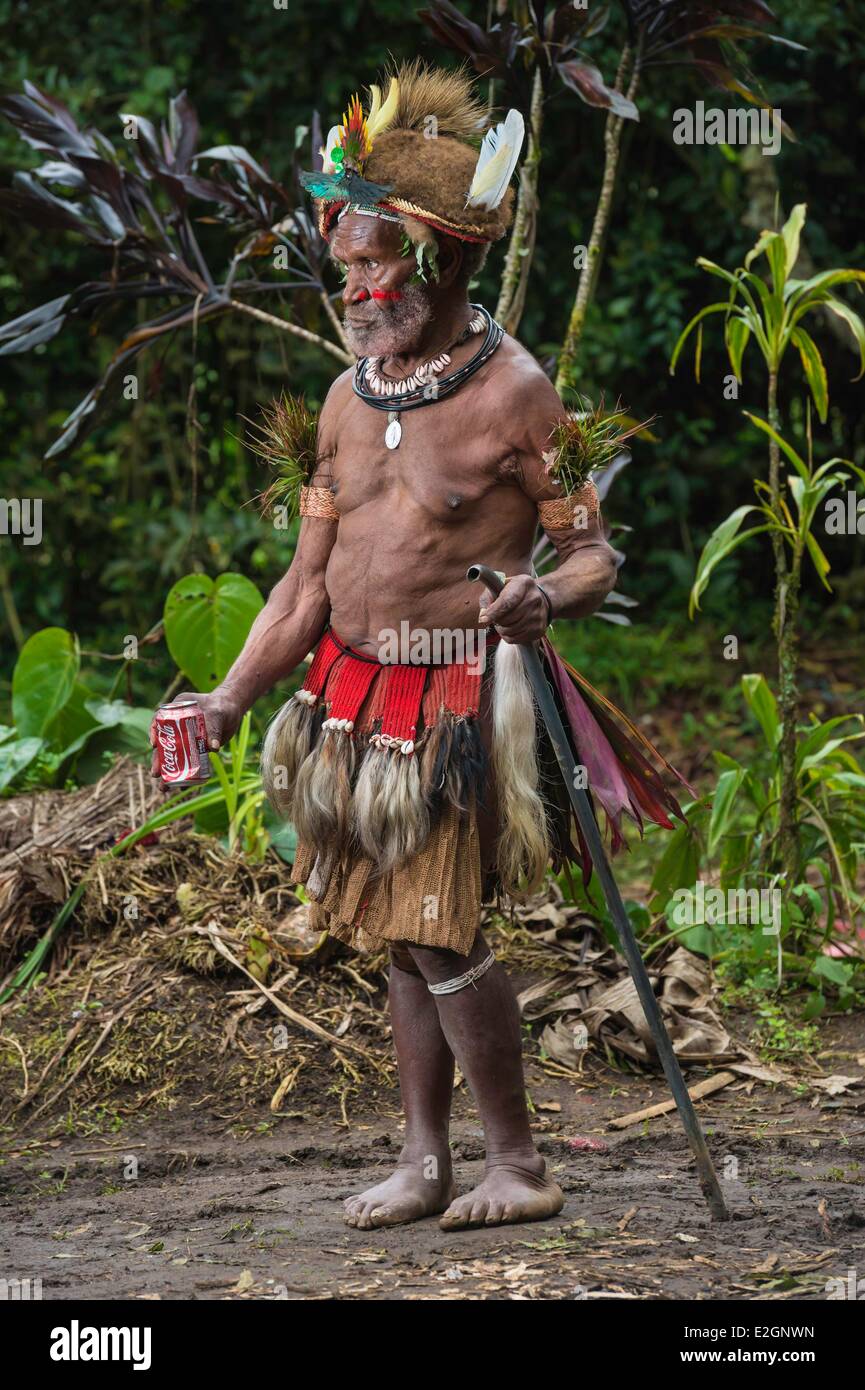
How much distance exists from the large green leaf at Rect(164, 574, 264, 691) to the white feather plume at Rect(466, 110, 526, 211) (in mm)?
1817

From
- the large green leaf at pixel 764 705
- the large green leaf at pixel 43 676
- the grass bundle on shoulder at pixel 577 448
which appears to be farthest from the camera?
the large green leaf at pixel 43 676

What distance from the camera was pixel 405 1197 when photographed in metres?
2.75

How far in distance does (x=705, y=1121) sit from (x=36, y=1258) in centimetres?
147

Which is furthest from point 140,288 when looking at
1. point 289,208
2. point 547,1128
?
point 547,1128

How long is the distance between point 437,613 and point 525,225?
197cm

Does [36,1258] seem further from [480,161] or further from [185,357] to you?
[185,357]

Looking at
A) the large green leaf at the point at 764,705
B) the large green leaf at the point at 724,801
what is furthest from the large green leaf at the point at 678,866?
the large green leaf at the point at 764,705

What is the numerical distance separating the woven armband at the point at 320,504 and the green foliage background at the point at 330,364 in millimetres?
3747

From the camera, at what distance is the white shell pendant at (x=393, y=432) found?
267cm

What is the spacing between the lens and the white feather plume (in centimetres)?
261

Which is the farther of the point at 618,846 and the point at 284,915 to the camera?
the point at 284,915

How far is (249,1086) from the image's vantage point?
3.58m

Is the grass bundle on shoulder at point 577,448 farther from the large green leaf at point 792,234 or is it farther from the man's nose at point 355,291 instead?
the large green leaf at point 792,234

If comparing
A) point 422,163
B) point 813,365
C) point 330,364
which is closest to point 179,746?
point 422,163
